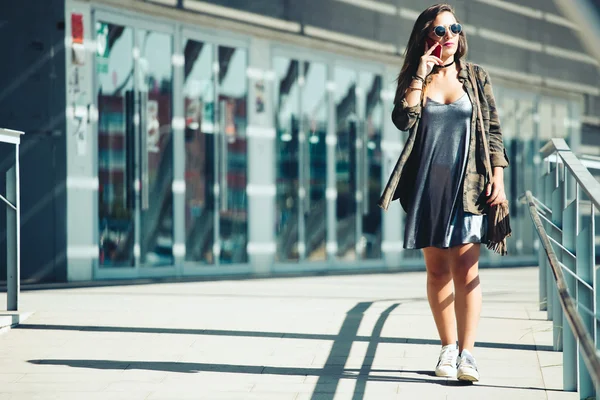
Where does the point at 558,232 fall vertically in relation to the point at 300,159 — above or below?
below

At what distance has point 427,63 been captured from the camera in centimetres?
390

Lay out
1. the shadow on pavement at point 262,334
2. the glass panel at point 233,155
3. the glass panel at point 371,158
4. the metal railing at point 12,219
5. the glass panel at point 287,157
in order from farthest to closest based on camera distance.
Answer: the glass panel at point 371,158
the glass panel at point 287,157
the glass panel at point 233,155
the metal railing at point 12,219
the shadow on pavement at point 262,334

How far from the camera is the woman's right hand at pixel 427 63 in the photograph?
3.90 metres

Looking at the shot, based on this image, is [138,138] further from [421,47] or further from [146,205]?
[421,47]

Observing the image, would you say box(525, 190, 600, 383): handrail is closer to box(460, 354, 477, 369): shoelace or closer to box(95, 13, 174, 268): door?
box(460, 354, 477, 369): shoelace

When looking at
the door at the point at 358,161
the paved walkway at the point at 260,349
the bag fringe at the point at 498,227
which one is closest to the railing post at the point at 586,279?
the paved walkway at the point at 260,349

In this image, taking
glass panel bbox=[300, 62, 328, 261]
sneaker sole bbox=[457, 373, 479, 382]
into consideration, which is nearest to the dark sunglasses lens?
sneaker sole bbox=[457, 373, 479, 382]

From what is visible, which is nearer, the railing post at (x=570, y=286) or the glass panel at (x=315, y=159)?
the railing post at (x=570, y=286)

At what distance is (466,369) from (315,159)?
28.8ft

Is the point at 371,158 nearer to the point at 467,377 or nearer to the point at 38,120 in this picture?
the point at 38,120

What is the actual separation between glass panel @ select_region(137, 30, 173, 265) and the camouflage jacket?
6.77 metres

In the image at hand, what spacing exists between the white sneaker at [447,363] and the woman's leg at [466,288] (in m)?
0.06

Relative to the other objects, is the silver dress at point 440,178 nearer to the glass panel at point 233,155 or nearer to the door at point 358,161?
the glass panel at point 233,155

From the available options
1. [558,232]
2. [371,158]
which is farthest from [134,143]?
[558,232]
